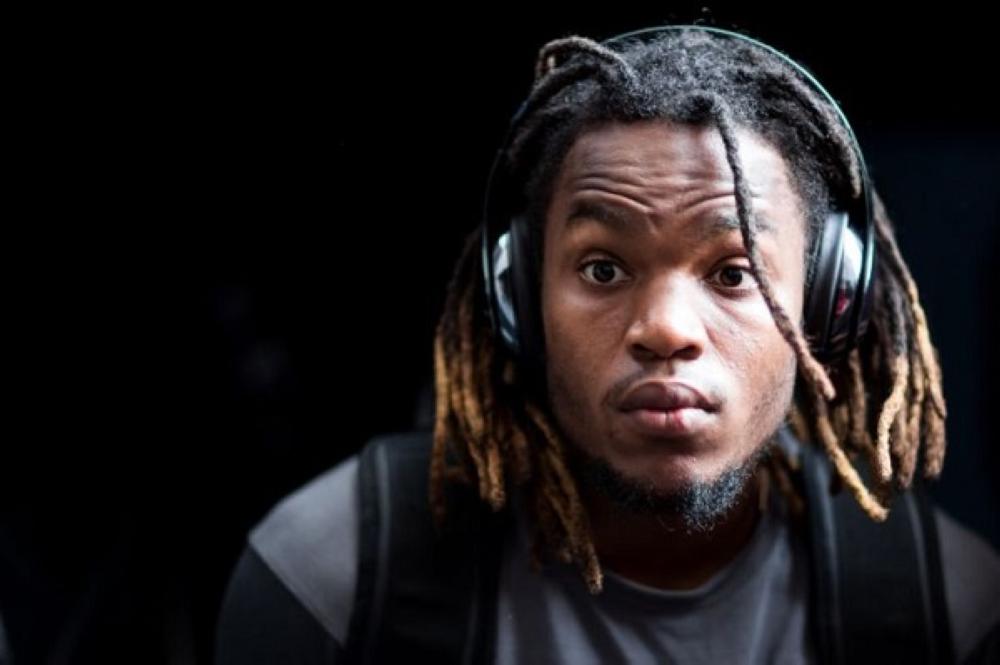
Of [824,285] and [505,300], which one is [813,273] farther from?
[505,300]

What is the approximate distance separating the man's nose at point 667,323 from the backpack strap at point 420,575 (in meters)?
0.34

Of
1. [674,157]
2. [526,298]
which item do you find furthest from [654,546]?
[674,157]

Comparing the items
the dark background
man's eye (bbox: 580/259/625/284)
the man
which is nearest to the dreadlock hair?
the man

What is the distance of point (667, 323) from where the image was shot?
139cm

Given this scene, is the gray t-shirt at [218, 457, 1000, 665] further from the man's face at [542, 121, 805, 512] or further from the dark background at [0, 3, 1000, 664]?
the dark background at [0, 3, 1000, 664]

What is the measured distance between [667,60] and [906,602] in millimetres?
673

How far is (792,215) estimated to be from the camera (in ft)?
4.83

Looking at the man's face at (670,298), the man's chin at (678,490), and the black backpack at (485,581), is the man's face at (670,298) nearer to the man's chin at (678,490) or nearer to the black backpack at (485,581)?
the man's chin at (678,490)

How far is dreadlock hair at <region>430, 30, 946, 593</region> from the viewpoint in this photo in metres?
1.46

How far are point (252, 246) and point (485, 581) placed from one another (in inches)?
41.3

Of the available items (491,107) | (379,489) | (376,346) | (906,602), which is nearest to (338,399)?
(376,346)

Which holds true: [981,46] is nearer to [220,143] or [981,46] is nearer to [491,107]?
[491,107]

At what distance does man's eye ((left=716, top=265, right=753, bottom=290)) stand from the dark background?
20.5 inches

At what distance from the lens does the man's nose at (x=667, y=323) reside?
54.7 inches
